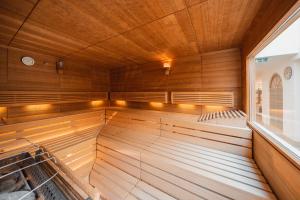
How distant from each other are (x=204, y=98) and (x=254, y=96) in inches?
45.2

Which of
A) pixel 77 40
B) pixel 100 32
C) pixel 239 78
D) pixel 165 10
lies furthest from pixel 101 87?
pixel 239 78

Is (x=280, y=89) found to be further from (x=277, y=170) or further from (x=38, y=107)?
(x=38, y=107)

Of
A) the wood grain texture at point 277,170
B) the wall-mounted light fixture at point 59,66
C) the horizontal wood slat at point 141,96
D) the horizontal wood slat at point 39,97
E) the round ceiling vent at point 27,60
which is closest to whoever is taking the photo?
the wood grain texture at point 277,170

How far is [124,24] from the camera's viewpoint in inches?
84.9

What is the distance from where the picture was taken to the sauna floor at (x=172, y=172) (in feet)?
6.24

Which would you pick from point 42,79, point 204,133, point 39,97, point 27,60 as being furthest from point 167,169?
point 27,60

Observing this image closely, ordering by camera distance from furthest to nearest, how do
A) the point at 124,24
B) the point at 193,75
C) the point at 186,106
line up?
the point at 186,106 → the point at 193,75 → the point at 124,24

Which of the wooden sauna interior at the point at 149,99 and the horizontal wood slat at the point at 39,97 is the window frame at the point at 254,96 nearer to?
the wooden sauna interior at the point at 149,99

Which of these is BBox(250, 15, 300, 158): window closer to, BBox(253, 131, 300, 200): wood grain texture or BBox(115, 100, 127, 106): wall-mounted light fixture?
BBox(253, 131, 300, 200): wood grain texture

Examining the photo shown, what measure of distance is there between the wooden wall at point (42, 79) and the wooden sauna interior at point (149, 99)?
3 cm

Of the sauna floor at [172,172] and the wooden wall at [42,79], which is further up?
the wooden wall at [42,79]

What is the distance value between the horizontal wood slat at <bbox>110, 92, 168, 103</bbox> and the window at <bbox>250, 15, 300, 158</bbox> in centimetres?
239

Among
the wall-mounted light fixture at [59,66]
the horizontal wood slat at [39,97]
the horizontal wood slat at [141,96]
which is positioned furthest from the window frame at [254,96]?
the horizontal wood slat at [39,97]

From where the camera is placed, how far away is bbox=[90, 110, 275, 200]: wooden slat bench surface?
192 cm
